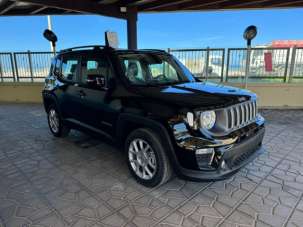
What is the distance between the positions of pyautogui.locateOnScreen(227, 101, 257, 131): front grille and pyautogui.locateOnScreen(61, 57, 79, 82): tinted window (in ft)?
8.40

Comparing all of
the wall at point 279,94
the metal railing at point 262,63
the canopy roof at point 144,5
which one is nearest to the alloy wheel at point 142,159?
the canopy roof at point 144,5

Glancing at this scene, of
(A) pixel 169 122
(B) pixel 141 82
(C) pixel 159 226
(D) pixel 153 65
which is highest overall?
(D) pixel 153 65

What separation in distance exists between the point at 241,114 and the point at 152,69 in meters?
1.46

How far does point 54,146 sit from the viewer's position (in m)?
4.29

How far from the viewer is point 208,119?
2.45 m

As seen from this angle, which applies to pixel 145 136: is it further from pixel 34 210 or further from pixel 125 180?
pixel 34 210

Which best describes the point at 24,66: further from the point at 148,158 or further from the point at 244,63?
the point at 148,158

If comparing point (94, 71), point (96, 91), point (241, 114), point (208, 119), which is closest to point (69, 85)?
point (94, 71)

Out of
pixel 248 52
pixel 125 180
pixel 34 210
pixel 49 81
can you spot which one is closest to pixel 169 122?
pixel 125 180

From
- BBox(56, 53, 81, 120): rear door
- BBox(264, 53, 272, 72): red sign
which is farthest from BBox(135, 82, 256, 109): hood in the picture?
BBox(264, 53, 272, 72): red sign

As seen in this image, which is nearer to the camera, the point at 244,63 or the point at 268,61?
→ the point at 268,61

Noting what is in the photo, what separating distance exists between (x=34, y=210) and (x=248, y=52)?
652cm

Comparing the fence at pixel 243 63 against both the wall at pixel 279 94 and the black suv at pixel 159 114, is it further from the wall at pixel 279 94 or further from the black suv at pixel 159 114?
the black suv at pixel 159 114

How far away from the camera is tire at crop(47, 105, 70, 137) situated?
178 inches
